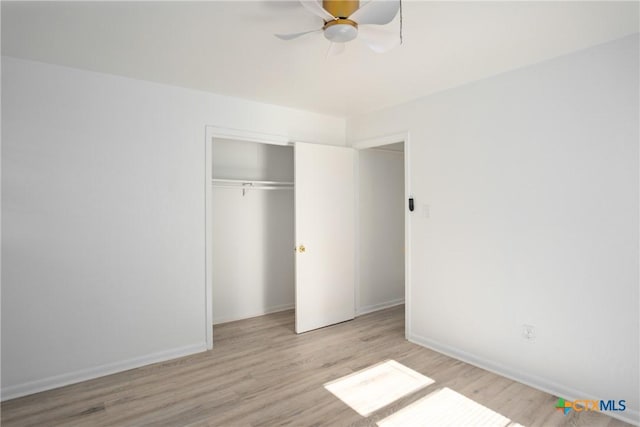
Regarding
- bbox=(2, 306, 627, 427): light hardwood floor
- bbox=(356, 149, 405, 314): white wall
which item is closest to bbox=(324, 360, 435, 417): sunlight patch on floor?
bbox=(2, 306, 627, 427): light hardwood floor

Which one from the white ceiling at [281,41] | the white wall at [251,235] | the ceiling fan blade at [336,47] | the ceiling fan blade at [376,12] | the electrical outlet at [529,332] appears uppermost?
the white ceiling at [281,41]

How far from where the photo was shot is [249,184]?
14.0 ft

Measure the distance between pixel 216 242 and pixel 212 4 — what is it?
2.80 metres

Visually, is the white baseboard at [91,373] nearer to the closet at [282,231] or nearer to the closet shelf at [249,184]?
the closet at [282,231]

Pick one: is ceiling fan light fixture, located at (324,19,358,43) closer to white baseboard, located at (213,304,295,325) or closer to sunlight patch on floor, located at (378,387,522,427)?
sunlight patch on floor, located at (378,387,522,427)

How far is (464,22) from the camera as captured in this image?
2.07m

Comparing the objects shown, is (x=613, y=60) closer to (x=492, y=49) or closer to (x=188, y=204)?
(x=492, y=49)

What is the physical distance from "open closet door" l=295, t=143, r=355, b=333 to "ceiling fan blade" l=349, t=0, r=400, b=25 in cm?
206

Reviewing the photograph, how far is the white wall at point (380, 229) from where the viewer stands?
14.8ft

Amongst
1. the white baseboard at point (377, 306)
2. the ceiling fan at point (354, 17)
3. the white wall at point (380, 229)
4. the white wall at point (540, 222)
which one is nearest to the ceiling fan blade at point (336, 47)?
the ceiling fan at point (354, 17)

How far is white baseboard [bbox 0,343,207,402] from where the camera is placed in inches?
101

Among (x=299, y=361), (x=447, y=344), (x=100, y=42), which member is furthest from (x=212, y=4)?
(x=447, y=344)

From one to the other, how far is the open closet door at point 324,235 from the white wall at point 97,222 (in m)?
1.02

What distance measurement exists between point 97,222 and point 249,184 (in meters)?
1.75
